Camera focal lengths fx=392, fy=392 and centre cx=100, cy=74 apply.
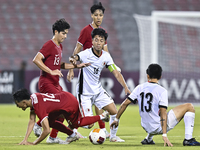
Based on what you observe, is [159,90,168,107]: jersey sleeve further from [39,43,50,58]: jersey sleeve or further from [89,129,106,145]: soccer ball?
[39,43,50,58]: jersey sleeve

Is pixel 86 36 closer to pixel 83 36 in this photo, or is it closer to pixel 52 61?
pixel 83 36

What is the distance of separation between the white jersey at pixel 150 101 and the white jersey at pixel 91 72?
0.84 m

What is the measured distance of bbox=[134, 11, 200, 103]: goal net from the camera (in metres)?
12.8

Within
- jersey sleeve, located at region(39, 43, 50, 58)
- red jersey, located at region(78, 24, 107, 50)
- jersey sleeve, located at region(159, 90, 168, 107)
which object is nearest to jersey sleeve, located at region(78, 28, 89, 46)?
red jersey, located at region(78, 24, 107, 50)

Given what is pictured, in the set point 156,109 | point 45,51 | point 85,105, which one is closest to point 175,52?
point 85,105

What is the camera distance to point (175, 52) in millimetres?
14109

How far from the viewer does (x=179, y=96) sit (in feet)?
42.1

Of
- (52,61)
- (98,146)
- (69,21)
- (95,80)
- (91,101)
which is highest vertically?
(69,21)

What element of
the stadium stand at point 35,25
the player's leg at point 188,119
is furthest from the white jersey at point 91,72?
the stadium stand at point 35,25

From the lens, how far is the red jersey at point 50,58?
18.0 ft

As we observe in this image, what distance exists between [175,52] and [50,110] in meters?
9.79

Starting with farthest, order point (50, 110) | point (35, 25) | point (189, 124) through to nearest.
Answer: point (35, 25) < point (50, 110) < point (189, 124)

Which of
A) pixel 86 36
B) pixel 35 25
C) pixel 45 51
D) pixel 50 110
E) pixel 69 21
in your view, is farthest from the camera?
pixel 69 21

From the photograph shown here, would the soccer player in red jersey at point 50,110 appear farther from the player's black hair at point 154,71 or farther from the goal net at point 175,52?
the goal net at point 175,52
